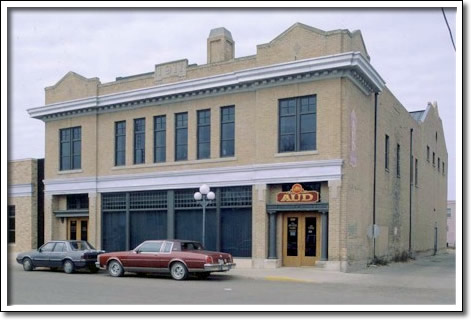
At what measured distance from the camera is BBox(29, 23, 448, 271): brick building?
872 inches

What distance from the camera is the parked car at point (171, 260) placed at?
1889cm

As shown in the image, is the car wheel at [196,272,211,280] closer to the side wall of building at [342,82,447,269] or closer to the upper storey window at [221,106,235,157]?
the side wall of building at [342,82,447,269]

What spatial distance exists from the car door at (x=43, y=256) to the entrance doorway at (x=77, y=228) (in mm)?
6177

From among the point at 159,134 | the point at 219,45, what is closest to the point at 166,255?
the point at 159,134

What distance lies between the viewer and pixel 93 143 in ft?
95.6

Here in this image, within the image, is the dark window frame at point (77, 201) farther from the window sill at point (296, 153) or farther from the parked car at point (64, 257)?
the window sill at point (296, 153)

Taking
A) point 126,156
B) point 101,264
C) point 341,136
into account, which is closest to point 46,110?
point 126,156

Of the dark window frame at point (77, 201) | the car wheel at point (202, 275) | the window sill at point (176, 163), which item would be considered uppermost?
the window sill at point (176, 163)

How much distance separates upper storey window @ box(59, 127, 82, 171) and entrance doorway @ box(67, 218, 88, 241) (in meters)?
2.79

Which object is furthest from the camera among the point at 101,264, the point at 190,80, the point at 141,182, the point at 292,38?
the point at 141,182

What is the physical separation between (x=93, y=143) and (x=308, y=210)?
1242 cm

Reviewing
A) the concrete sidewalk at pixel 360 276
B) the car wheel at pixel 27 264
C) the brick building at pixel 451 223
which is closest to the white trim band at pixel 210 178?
the concrete sidewalk at pixel 360 276

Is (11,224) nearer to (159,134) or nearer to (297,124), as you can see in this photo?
(159,134)

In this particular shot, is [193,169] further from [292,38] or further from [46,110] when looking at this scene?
[46,110]
